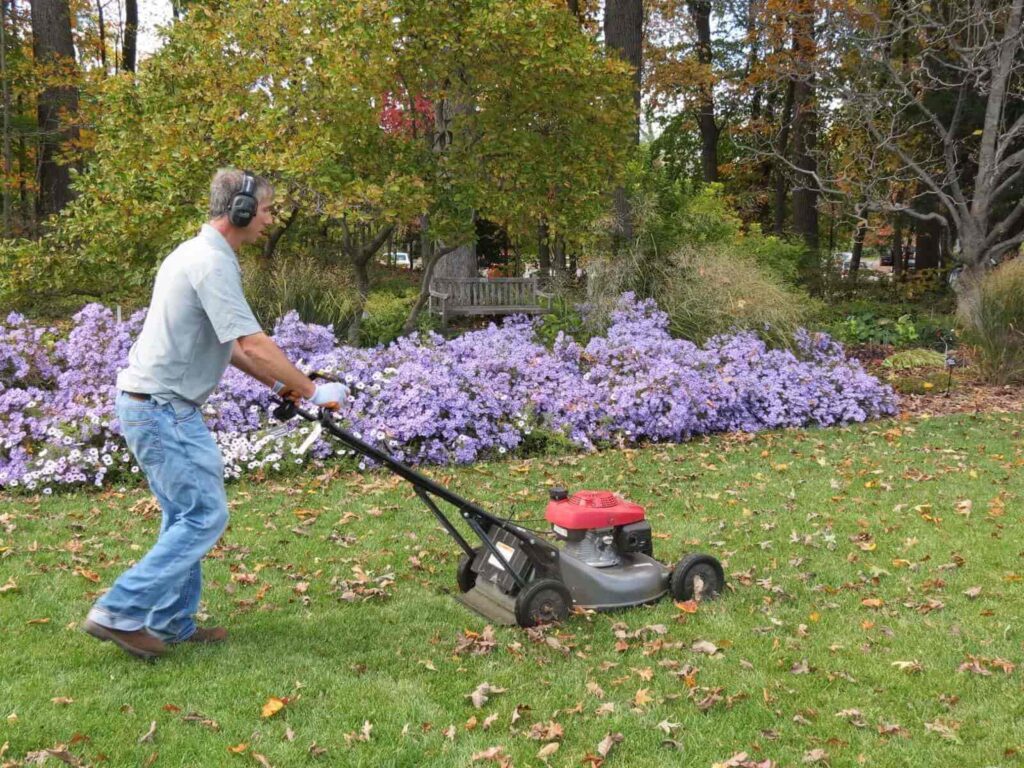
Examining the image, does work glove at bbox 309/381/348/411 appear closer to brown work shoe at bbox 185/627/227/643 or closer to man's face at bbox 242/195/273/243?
man's face at bbox 242/195/273/243

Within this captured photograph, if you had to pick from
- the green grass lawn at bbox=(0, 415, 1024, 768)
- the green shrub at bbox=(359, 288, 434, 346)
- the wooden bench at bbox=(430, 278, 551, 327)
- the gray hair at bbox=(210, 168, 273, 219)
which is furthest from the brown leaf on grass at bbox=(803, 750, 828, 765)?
the wooden bench at bbox=(430, 278, 551, 327)

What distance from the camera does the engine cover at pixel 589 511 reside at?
4328 millimetres

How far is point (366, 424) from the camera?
768cm

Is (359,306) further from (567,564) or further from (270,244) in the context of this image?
(567,564)

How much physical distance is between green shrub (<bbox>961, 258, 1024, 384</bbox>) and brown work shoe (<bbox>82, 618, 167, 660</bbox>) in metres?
10.6

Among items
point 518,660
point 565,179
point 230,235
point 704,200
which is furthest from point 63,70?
point 518,660

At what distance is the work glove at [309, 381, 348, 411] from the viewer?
3.54 meters

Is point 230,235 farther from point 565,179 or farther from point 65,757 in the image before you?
point 565,179

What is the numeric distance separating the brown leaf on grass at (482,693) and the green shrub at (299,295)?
251 inches

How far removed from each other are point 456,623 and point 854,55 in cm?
1678

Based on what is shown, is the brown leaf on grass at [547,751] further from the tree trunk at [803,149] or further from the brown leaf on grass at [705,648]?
the tree trunk at [803,149]

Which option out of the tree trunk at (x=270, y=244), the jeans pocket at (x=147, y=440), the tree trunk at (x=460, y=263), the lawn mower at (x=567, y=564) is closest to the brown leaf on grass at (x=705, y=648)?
the lawn mower at (x=567, y=564)

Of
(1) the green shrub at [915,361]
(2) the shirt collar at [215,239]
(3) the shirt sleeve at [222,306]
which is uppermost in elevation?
(2) the shirt collar at [215,239]

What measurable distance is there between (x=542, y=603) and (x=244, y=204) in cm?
213
